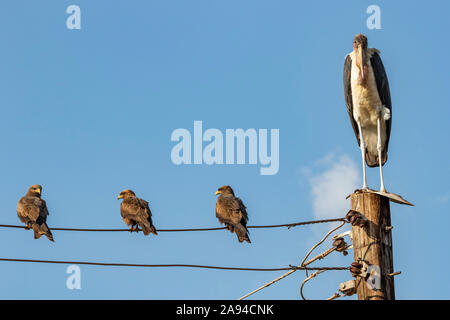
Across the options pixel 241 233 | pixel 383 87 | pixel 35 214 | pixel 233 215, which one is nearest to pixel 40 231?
pixel 35 214

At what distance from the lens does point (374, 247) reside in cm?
862

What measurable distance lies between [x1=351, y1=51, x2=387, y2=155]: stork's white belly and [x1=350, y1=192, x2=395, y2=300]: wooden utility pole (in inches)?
131

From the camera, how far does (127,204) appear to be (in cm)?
1252

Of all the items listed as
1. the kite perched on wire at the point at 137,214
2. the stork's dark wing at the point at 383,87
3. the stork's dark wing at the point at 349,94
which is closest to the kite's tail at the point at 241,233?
the kite perched on wire at the point at 137,214

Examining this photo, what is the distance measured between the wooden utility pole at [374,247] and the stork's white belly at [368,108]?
131 inches

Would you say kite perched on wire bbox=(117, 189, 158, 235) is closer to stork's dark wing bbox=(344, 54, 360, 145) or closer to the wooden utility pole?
stork's dark wing bbox=(344, 54, 360, 145)

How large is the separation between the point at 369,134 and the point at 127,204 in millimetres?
4458

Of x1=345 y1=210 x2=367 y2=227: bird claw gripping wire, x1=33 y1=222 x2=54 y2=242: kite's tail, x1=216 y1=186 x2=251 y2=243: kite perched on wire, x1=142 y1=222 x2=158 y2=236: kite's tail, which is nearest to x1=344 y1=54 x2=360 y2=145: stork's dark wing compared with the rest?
x1=216 y1=186 x2=251 y2=243: kite perched on wire

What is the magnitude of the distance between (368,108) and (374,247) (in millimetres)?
4112

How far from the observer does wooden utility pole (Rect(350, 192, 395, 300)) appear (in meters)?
8.50
